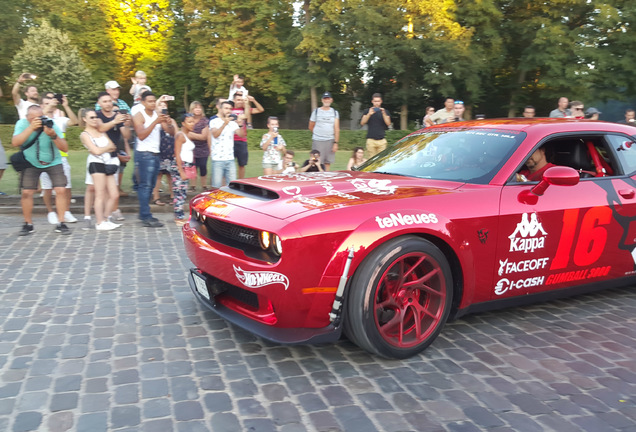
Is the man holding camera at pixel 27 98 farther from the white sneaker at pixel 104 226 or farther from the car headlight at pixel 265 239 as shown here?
the car headlight at pixel 265 239

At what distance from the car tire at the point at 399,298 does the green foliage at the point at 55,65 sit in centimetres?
3775

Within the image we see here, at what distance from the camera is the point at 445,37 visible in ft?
102

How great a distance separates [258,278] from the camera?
133 inches

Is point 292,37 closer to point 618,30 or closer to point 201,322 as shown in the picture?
point 618,30

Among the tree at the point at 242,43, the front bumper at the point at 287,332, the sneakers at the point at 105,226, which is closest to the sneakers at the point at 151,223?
the sneakers at the point at 105,226

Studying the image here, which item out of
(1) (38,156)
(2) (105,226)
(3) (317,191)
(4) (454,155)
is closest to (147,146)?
(2) (105,226)

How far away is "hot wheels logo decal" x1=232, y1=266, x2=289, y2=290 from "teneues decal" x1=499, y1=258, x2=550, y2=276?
5.33 feet

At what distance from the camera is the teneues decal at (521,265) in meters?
3.92

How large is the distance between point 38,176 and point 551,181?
6.46 metres

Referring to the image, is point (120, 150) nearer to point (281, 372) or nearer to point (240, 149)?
point (240, 149)

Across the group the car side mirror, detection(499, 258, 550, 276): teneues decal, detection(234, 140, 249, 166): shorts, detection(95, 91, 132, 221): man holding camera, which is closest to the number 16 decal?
detection(499, 258, 550, 276): teneues decal

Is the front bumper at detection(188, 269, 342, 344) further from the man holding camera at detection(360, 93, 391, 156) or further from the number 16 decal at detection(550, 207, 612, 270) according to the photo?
the man holding camera at detection(360, 93, 391, 156)

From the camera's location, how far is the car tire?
11.2 feet

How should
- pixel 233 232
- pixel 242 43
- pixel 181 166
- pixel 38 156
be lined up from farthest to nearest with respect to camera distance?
pixel 242 43 → pixel 181 166 → pixel 38 156 → pixel 233 232
